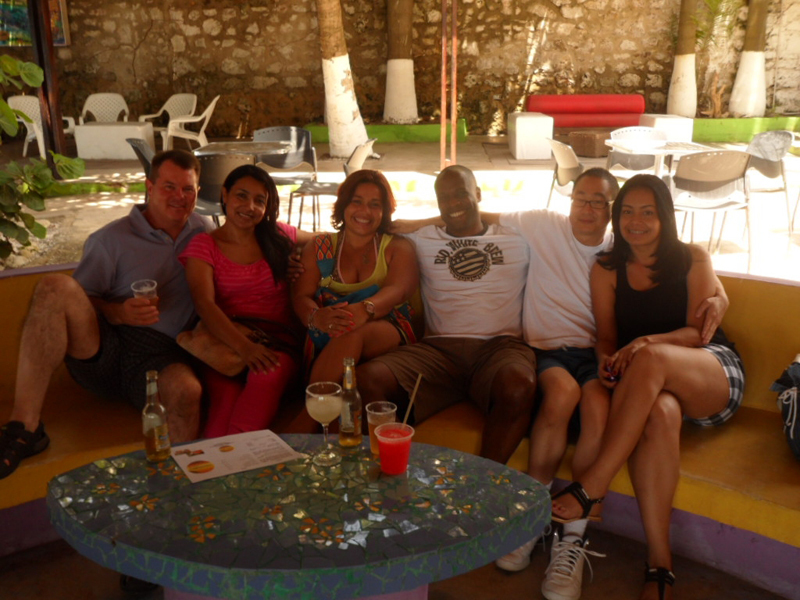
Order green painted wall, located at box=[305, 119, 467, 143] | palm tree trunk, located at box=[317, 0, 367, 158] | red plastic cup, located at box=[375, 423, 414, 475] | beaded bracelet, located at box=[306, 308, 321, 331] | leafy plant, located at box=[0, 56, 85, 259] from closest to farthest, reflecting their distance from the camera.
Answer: red plastic cup, located at box=[375, 423, 414, 475], beaded bracelet, located at box=[306, 308, 321, 331], leafy plant, located at box=[0, 56, 85, 259], palm tree trunk, located at box=[317, 0, 367, 158], green painted wall, located at box=[305, 119, 467, 143]

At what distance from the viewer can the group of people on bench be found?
217cm

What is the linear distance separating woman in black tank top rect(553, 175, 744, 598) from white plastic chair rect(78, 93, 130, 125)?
1075 cm

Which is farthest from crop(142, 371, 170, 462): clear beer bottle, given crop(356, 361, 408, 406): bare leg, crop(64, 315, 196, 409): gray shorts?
crop(356, 361, 408, 406): bare leg

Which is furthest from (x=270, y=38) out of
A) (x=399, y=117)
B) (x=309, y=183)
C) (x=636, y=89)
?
(x=309, y=183)

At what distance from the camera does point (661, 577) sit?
2.04 m

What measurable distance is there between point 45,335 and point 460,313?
1.35 meters

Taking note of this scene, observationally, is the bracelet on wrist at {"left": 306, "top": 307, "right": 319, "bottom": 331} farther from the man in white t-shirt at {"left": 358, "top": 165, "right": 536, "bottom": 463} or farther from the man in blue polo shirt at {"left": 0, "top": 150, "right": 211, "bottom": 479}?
the man in blue polo shirt at {"left": 0, "top": 150, "right": 211, "bottom": 479}

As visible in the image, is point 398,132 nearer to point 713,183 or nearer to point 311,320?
point 713,183

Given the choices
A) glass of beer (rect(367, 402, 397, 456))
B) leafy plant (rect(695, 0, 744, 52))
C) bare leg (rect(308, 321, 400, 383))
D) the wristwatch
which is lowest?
bare leg (rect(308, 321, 400, 383))

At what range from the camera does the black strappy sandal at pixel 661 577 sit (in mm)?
2029

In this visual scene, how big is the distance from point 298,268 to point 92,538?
1305mm

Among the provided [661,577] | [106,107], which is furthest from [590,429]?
[106,107]

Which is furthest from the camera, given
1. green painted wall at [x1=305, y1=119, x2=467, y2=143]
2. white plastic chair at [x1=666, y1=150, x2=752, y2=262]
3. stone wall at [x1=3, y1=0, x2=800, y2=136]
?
stone wall at [x1=3, y1=0, x2=800, y2=136]

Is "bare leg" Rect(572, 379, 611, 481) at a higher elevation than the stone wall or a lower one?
lower
